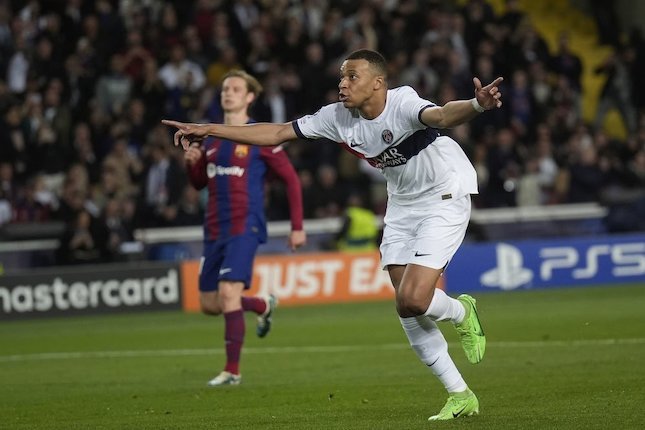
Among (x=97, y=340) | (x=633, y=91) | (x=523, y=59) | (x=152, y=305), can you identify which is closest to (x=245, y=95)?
(x=97, y=340)

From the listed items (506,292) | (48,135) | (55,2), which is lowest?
(506,292)

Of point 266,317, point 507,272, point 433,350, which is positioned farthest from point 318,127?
point 507,272

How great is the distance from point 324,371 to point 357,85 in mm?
3977

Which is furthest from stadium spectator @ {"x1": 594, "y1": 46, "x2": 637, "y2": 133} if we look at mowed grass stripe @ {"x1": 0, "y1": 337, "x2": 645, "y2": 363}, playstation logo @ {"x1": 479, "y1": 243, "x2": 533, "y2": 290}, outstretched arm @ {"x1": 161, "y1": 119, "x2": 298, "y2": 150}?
outstretched arm @ {"x1": 161, "y1": 119, "x2": 298, "y2": 150}

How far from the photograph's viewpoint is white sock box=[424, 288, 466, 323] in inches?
→ 326

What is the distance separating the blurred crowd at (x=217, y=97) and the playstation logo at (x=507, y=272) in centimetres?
149

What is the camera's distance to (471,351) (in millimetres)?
8656

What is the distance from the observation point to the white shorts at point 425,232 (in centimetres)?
830

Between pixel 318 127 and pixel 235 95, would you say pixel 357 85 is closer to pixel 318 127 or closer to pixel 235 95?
pixel 318 127

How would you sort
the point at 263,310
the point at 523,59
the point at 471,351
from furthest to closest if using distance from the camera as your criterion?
the point at 523,59 < the point at 263,310 < the point at 471,351

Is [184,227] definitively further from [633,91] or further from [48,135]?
[633,91]

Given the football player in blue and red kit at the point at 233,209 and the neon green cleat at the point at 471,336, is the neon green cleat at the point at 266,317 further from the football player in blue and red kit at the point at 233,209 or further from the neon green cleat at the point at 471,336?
the neon green cleat at the point at 471,336

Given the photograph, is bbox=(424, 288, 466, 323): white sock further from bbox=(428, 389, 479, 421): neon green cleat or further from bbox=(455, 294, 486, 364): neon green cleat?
bbox=(428, 389, 479, 421): neon green cleat

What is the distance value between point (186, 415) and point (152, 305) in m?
10.2
